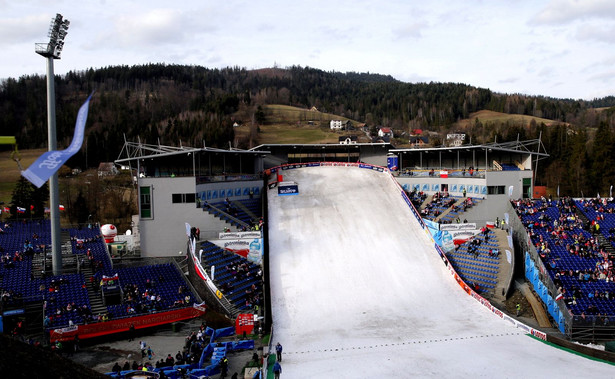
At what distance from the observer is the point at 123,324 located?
21.8 meters

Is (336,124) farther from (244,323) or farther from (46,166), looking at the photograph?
(46,166)

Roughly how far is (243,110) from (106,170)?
Result: 1908 inches

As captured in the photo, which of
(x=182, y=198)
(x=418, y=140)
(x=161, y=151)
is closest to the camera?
(x=182, y=198)

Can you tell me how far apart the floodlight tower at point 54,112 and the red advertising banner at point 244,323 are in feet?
33.6

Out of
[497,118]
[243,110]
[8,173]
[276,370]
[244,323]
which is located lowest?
[244,323]

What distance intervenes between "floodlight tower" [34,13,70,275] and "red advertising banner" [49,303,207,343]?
5298 mm

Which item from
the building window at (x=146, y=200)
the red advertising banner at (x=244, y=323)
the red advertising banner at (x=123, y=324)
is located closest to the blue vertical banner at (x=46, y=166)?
the red advertising banner at (x=123, y=324)

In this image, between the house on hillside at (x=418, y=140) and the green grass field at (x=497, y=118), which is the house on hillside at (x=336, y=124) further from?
the green grass field at (x=497, y=118)

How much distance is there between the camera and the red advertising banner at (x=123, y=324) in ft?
66.2

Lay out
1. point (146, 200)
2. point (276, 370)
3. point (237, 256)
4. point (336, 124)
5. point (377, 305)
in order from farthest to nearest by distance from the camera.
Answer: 1. point (336, 124)
2. point (146, 200)
3. point (237, 256)
4. point (377, 305)
5. point (276, 370)

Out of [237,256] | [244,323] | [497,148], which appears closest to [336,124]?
[497,148]

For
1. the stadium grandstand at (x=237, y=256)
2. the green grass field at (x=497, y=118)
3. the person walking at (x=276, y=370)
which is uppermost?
the green grass field at (x=497, y=118)

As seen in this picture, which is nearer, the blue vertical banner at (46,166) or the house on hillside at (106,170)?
the blue vertical banner at (46,166)

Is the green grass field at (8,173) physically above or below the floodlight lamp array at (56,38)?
below
